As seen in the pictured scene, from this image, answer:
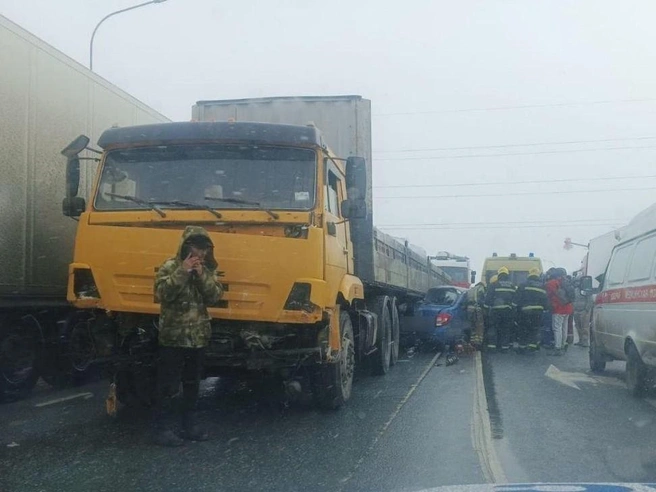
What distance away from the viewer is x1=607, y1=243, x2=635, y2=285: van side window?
10.3 meters

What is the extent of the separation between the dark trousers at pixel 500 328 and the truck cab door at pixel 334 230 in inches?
301

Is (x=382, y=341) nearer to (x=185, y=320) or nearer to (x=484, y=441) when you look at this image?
(x=484, y=441)

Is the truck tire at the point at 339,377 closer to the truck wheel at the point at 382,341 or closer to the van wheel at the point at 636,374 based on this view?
the truck wheel at the point at 382,341

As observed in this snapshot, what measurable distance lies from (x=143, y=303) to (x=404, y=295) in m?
8.73

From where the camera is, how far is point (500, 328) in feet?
52.1

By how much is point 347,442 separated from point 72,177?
368 centimetres

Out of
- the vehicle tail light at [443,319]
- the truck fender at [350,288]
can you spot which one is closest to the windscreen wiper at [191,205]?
the truck fender at [350,288]

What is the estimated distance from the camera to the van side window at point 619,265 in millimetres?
10258

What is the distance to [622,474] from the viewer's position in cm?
544

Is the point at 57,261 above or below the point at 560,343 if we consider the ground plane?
above

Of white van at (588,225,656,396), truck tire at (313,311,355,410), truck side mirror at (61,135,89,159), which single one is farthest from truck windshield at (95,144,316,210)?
white van at (588,225,656,396)

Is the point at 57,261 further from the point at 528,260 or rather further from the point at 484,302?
the point at 528,260

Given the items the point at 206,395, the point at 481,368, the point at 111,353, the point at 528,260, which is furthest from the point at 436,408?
the point at 528,260

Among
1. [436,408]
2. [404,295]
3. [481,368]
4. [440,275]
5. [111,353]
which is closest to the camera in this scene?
[111,353]
